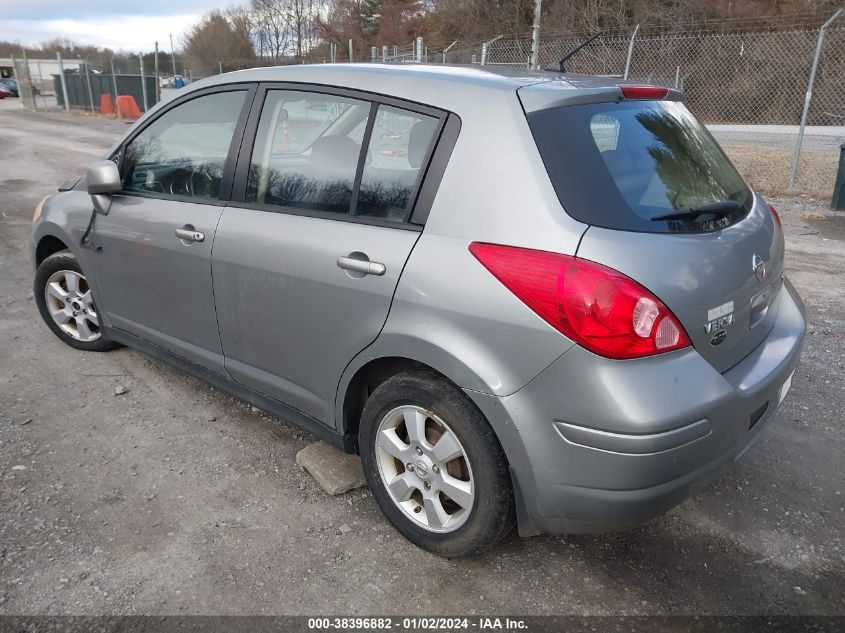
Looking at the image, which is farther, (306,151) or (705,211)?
(306,151)

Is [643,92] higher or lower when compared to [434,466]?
higher

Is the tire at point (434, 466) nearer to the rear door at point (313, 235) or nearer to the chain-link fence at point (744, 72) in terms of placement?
the rear door at point (313, 235)

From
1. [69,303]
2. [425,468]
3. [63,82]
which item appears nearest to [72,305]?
[69,303]

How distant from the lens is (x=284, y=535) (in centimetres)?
269

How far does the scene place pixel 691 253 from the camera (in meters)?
2.16

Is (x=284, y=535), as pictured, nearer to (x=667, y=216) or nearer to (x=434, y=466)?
(x=434, y=466)

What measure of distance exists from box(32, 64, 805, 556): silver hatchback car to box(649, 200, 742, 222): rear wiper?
0.03 feet

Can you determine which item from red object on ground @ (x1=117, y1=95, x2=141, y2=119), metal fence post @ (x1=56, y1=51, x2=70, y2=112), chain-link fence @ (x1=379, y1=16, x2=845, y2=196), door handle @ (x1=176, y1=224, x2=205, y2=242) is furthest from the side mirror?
metal fence post @ (x1=56, y1=51, x2=70, y2=112)

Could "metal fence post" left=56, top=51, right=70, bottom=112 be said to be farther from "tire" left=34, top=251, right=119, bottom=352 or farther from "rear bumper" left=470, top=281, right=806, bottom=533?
"rear bumper" left=470, top=281, right=806, bottom=533

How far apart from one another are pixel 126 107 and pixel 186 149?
2551 centimetres

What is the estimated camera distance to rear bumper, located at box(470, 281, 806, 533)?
199cm

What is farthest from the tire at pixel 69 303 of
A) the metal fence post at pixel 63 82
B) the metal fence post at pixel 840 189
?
the metal fence post at pixel 63 82

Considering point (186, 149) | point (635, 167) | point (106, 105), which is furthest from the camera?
point (106, 105)

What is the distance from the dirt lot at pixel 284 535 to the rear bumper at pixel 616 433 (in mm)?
444
